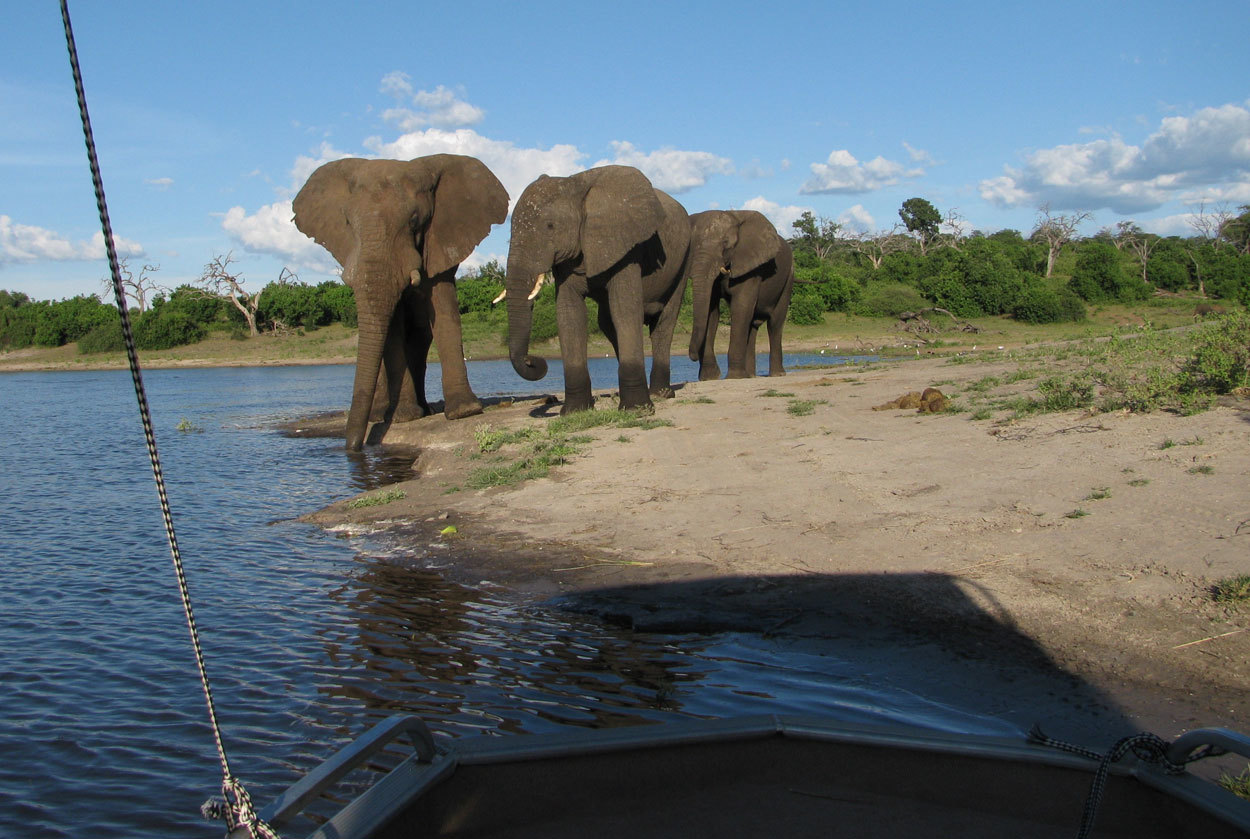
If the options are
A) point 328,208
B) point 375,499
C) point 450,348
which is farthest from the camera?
point 450,348

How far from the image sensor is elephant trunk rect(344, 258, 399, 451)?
13.4 m

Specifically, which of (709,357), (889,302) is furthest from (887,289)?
(709,357)

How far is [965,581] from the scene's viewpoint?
621cm

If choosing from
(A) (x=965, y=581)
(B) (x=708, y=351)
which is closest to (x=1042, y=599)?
(A) (x=965, y=581)

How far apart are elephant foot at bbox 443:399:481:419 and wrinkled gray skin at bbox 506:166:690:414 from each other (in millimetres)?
1407

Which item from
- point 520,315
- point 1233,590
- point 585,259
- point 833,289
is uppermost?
point 833,289

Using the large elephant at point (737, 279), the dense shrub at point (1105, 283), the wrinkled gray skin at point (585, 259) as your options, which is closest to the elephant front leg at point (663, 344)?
the wrinkled gray skin at point (585, 259)

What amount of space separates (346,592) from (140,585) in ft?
6.04

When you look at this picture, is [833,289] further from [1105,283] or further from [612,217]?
[612,217]

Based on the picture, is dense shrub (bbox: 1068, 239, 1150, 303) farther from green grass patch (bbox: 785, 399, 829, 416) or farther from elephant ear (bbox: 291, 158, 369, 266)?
elephant ear (bbox: 291, 158, 369, 266)

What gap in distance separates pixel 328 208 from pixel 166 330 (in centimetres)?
4243

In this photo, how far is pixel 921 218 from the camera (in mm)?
72000

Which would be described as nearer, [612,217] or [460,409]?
[612,217]

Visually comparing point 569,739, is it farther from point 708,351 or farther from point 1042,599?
point 708,351
